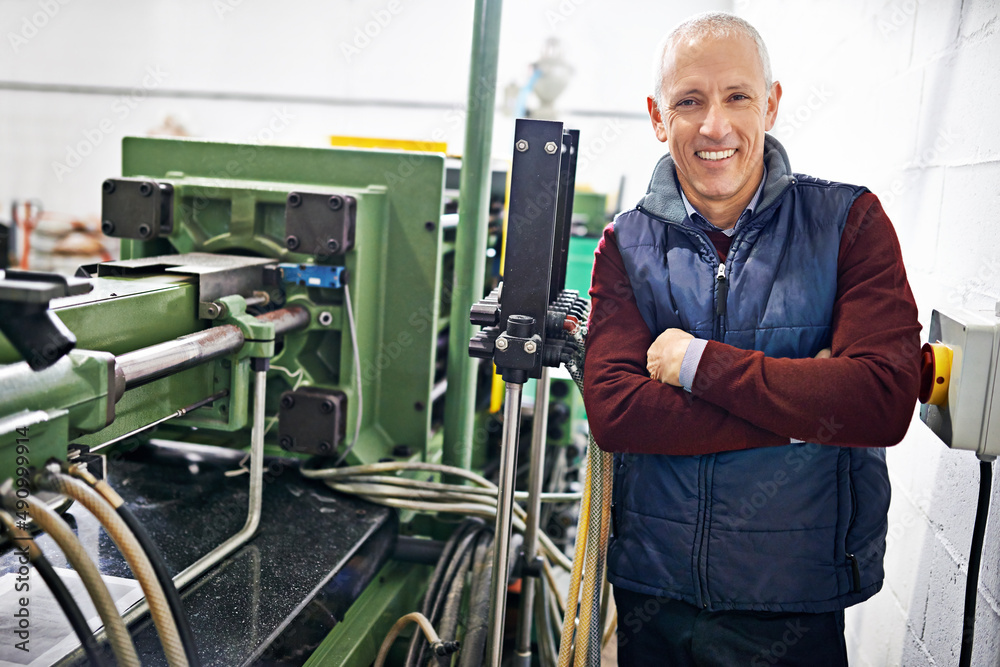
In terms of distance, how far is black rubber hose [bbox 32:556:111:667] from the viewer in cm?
75

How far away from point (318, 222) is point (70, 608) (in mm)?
1041

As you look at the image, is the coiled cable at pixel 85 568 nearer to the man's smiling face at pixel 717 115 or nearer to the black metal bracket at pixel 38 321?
the black metal bracket at pixel 38 321

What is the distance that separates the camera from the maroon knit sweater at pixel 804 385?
1.02 m

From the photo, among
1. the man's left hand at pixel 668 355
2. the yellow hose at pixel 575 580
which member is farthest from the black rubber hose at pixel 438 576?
the man's left hand at pixel 668 355

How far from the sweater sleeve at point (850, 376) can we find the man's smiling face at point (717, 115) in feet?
0.71

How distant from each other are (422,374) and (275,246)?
1.55ft

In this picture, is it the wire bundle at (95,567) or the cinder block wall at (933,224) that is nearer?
the wire bundle at (95,567)

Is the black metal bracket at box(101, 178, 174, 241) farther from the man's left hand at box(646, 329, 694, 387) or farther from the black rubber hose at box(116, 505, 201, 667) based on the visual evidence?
the man's left hand at box(646, 329, 694, 387)

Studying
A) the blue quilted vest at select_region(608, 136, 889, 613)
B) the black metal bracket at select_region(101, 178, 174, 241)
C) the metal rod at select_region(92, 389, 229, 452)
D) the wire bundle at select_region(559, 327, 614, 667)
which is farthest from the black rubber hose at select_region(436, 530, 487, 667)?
the black metal bracket at select_region(101, 178, 174, 241)

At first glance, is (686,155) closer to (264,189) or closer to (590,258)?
(264,189)

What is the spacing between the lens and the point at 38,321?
2.66ft

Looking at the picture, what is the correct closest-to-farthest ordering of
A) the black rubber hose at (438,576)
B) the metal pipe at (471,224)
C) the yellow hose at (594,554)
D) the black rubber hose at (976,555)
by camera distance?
the black rubber hose at (976,555) < the yellow hose at (594,554) < the black rubber hose at (438,576) < the metal pipe at (471,224)

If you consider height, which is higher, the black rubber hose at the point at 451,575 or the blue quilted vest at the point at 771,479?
the blue quilted vest at the point at 771,479

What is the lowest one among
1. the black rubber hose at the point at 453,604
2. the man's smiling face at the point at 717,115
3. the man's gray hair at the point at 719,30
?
the black rubber hose at the point at 453,604
